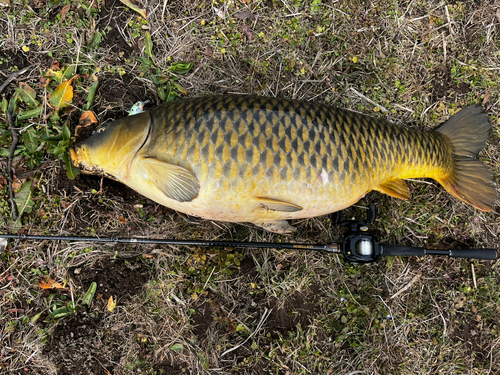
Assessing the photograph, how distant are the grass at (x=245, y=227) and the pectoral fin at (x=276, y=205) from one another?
1.95 feet

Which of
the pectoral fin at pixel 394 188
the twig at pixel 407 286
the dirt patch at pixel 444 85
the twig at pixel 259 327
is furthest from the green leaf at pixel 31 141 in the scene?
the dirt patch at pixel 444 85

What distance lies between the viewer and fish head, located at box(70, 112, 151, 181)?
1962 millimetres

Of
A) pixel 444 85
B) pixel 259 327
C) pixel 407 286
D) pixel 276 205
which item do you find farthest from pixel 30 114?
pixel 444 85

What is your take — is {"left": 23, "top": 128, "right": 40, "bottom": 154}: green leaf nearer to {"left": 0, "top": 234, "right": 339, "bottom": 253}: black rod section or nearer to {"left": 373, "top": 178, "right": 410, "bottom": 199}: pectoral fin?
{"left": 0, "top": 234, "right": 339, "bottom": 253}: black rod section

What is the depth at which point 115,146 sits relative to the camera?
1.99m

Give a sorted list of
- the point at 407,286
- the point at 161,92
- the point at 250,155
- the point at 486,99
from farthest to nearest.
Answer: the point at 486,99 → the point at 407,286 → the point at 161,92 → the point at 250,155

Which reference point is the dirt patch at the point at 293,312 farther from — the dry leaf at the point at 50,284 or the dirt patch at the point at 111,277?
the dry leaf at the point at 50,284

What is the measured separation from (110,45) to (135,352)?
229 centimetres

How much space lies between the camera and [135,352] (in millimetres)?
2332

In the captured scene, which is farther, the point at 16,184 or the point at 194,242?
the point at 16,184

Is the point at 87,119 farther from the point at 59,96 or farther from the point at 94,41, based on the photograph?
the point at 94,41

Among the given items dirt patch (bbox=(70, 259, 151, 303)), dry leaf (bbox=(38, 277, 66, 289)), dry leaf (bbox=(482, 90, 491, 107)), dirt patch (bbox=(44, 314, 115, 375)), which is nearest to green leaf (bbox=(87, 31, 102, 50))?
dirt patch (bbox=(70, 259, 151, 303))

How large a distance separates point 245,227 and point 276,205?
648 millimetres

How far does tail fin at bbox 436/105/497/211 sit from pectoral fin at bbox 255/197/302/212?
1.25 metres
